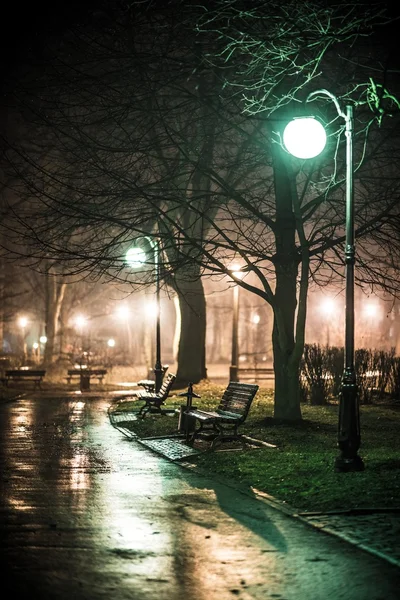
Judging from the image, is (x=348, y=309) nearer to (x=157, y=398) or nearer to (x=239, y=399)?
(x=239, y=399)

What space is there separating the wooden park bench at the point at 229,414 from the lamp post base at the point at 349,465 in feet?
11.8

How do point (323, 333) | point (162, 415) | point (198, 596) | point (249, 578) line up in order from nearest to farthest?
point (198, 596), point (249, 578), point (162, 415), point (323, 333)

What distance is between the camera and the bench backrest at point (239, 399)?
15.5 metres

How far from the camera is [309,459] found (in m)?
12.8

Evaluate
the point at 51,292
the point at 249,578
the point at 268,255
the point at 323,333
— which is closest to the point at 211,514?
the point at 249,578

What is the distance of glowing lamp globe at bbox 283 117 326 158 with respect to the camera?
11688 millimetres

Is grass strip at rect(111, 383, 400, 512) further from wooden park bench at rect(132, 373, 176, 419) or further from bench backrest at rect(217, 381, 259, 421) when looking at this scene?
bench backrest at rect(217, 381, 259, 421)

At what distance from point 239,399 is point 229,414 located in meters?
0.43

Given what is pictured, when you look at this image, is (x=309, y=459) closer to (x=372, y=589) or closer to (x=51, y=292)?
(x=372, y=589)

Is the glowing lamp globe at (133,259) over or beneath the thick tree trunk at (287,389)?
over

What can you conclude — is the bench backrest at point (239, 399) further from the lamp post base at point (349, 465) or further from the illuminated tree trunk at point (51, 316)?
the illuminated tree trunk at point (51, 316)

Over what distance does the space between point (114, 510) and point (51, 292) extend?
39.6 metres

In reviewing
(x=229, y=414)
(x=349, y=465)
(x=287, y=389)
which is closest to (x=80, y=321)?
(x=287, y=389)

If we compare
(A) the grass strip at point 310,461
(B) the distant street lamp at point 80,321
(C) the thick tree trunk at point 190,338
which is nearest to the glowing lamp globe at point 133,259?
(A) the grass strip at point 310,461
